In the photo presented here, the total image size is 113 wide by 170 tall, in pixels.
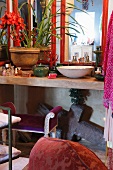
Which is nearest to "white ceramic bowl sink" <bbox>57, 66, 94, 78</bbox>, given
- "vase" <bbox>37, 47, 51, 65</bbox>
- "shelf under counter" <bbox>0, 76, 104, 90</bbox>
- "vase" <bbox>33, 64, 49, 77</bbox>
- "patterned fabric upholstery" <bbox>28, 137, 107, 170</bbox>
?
"shelf under counter" <bbox>0, 76, 104, 90</bbox>

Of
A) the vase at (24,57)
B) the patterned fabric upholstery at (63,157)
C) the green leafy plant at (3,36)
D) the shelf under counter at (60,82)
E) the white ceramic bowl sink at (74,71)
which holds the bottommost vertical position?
the patterned fabric upholstery at (63,157)

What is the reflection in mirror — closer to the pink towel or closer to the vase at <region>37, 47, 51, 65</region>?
the vase at <region>37, 47, 51, 65</region>

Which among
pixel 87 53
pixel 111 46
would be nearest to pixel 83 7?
pixel 87 53

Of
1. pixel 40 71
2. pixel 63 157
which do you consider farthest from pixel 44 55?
pixel 63 157

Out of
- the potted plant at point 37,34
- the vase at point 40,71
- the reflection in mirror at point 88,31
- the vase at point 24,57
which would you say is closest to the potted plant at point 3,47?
the potted plant at point 37,34

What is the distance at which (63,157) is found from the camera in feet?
2.75

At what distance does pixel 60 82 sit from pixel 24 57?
56cm

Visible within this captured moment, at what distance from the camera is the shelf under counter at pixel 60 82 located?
2.63m

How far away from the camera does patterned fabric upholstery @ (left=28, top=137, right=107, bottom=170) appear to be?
81cm

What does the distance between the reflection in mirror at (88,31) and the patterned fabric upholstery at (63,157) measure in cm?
228

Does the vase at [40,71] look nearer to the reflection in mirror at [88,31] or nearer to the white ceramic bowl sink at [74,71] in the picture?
the white ceramic bowl sink at [74,71]

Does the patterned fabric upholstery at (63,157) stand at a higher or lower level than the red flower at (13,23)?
lower

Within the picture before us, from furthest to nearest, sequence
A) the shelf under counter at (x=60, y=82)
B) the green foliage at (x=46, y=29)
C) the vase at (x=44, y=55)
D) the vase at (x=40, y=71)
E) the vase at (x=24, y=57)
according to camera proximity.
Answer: the vase at (x=44, y=55) → the green foliage at (x=46, y=29) → the vase at (x=24, y=57) → the vase at (x=40, y=71) → the shelf under counter at (x=60, y=82)

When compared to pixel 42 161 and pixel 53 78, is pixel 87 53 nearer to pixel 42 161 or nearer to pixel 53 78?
pixel 53 78
